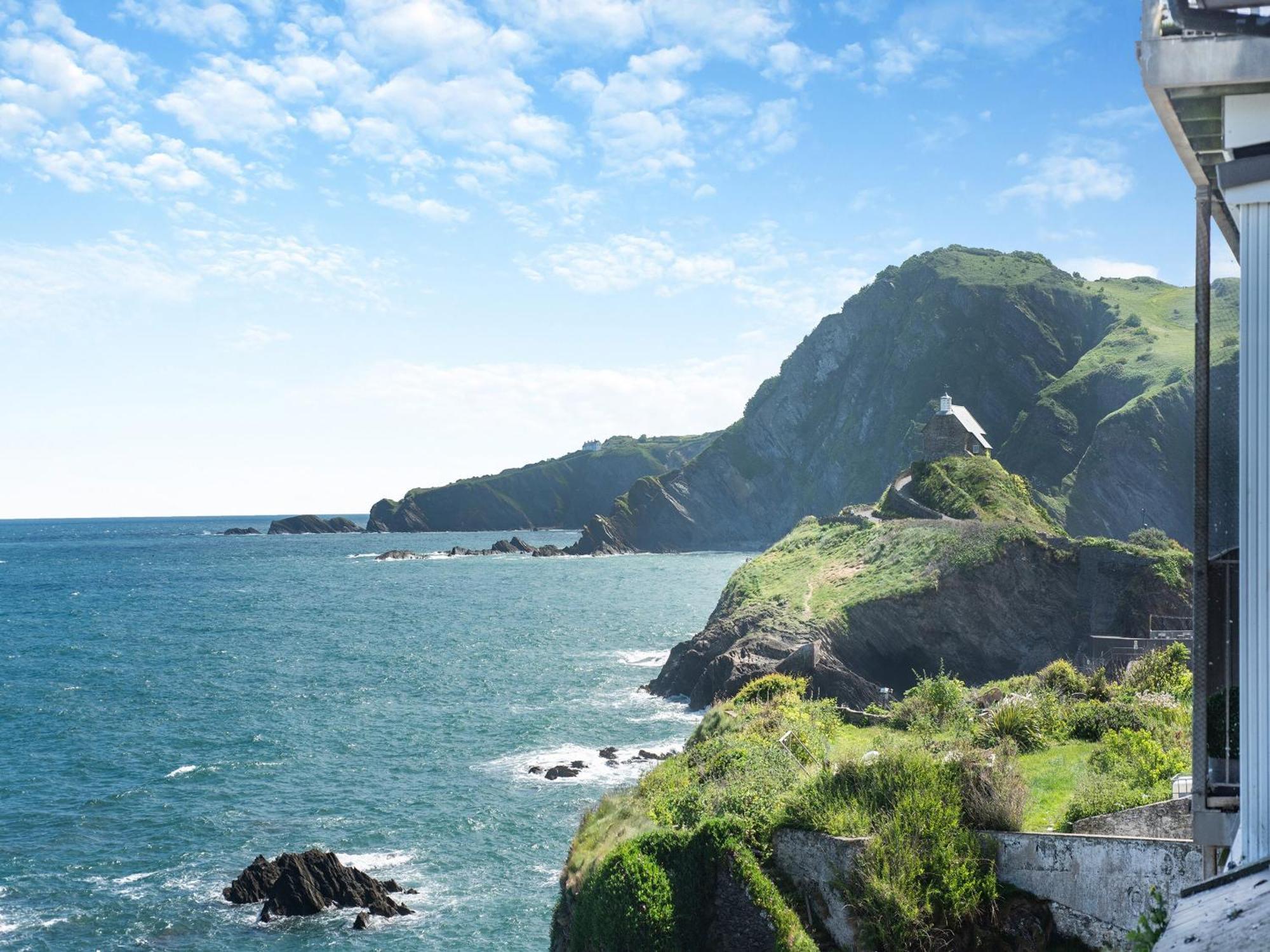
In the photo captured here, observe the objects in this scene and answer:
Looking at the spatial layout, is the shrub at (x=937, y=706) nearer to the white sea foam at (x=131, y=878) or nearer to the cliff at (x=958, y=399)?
the white sea foam at (x=131, y=878)

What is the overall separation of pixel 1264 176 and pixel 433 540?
191m

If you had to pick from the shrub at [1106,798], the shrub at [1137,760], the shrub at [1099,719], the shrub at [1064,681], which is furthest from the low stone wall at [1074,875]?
the shrub at [1064,681]

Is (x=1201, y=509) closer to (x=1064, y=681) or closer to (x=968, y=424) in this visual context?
(x=1064, y=681)

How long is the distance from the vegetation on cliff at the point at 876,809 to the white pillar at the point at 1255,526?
5439 millimetres

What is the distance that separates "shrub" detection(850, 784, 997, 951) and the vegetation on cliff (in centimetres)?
2

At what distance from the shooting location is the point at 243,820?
32.5 metres

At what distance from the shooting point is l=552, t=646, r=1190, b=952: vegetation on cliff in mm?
13117

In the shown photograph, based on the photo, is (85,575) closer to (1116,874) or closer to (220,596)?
(220,596)

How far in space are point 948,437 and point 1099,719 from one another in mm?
60874

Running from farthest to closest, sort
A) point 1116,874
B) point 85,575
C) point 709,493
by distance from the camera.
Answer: point 709,493 → point 85,575 → point 1116,874

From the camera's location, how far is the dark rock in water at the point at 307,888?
83.9 ft

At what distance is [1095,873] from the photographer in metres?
12.3

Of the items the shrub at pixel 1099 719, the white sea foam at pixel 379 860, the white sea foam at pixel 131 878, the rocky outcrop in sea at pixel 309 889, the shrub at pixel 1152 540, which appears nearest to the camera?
the shrub at pixel 1099 719

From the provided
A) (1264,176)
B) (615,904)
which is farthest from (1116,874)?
(1264,176)
